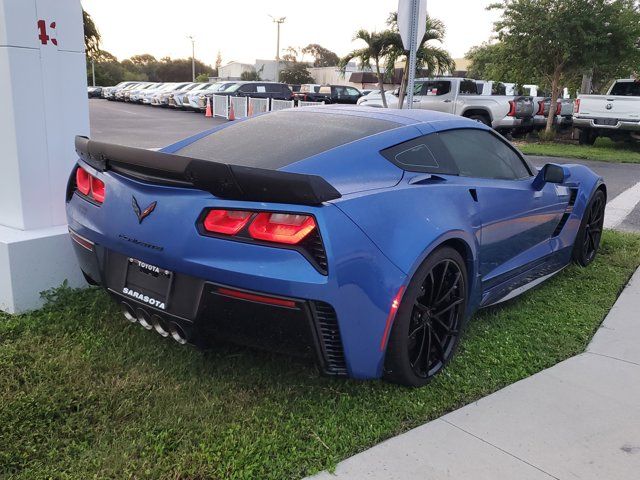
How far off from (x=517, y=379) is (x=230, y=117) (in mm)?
23927

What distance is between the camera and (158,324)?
2.66m

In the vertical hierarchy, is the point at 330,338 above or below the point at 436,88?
below

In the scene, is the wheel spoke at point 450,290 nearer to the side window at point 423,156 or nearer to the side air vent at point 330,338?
the side window at point 423,156

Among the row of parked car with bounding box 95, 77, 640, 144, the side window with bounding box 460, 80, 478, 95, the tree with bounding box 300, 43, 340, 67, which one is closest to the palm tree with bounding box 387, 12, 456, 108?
the row of parked car with bounding box 95, 77, 640, 144

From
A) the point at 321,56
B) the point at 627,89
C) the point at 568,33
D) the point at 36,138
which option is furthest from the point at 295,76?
the point at 36,138

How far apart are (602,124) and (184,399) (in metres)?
15.8

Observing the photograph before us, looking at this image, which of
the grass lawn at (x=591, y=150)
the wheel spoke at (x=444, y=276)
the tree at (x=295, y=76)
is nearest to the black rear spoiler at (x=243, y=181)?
the wheel spoke at (x=444, y=276)

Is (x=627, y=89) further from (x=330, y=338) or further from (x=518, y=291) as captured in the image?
(x=330, y=338)

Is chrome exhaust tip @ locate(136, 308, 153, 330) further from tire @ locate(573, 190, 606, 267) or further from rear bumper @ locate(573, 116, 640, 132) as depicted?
rear bumper @ locate(573, 116, 640, 132)

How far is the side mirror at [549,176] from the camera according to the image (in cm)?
397

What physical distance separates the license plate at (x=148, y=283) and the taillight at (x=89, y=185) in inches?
17.0

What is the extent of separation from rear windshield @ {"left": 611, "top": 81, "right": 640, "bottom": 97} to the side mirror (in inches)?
546

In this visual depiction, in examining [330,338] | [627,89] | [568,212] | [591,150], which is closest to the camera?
[330,338]

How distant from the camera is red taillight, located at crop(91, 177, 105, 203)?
2.86m
